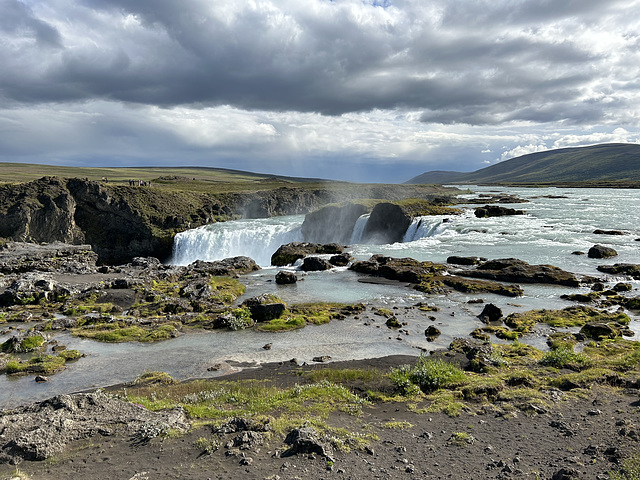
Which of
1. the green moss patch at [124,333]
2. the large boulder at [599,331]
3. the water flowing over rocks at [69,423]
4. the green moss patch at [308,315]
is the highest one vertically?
the water flowing over rocks at [69,423]

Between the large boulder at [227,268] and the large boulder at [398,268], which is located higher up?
the large boulder at [398,268]

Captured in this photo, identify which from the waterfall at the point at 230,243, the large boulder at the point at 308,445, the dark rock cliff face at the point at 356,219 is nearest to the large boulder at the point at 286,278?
the waterfall at the point at 230,243

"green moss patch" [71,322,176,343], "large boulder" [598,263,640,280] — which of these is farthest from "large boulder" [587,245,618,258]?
"green moss patch" [71,322,176,343]

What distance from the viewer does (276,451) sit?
942 cm

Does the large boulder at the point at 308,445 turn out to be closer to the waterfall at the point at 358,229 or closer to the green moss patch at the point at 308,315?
the green moss patch at the point at 308,315

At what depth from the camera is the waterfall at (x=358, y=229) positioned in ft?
222

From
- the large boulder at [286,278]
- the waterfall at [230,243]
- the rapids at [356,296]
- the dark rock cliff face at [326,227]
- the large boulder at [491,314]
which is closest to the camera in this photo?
the rapids at [356,296]

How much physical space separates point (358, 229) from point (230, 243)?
77.9ft

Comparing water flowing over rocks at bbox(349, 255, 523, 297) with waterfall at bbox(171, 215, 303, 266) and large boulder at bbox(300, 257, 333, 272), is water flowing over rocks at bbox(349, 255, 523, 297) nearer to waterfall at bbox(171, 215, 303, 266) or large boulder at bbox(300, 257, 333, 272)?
large boulder at bbox(300, 257, 333, 272)

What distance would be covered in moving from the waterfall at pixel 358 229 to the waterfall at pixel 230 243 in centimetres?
994

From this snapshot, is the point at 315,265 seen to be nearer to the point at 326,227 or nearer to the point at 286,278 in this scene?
the point at 286,278

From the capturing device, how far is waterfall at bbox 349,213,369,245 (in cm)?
6769

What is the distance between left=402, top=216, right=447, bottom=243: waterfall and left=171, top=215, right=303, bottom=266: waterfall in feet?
67.4

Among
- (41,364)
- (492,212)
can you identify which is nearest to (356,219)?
(492,212)
